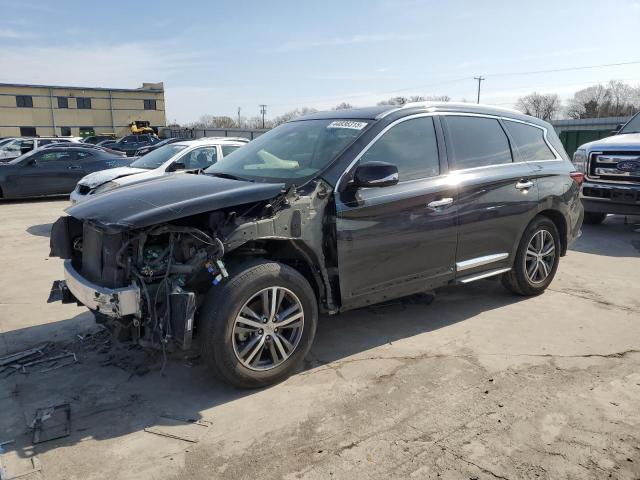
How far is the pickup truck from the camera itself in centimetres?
Answer: 880

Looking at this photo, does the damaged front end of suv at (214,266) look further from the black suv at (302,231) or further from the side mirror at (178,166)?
the side mirror at (178,166)

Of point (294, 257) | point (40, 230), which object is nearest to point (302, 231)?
point (294, 257)

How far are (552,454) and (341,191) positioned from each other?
2.17m

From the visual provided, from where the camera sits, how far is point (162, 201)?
343 cm

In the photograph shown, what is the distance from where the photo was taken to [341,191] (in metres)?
3.92

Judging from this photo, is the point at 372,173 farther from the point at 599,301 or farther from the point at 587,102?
the point at 587,102

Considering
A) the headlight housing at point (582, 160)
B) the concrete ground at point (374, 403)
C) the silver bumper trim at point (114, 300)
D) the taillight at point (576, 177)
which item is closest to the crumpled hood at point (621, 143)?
the headlight housing at point (582, 160)

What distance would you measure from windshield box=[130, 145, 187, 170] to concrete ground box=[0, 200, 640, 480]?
4.82 meters

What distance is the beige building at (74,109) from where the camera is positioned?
62781 mm

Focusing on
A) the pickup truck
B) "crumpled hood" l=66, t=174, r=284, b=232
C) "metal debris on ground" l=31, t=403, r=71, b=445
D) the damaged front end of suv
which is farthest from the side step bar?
the pickup truck

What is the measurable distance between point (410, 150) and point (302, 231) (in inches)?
52.4

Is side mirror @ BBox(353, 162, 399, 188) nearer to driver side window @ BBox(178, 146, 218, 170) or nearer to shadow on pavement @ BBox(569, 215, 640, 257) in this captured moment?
shadow on pavement @ BBox(569, 215, 640, 257)

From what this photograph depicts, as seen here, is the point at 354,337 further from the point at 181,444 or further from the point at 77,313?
the point at 77,313

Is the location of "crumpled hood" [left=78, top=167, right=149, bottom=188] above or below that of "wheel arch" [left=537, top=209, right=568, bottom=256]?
above
